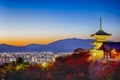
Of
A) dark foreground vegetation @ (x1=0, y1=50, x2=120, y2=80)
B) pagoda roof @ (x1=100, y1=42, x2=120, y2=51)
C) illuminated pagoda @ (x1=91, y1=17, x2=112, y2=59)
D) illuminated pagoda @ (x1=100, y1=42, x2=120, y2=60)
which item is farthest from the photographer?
illuminated pagoda @ (x1=91, y1=17, x2=112, y2=59)

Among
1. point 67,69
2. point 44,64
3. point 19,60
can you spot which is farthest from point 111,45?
point 19,60

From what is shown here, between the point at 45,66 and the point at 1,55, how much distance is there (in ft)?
4.58

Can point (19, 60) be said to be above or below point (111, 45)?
below

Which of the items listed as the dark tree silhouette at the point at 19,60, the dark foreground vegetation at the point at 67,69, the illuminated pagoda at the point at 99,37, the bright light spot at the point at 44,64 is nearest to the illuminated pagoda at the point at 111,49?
the dark foreground vegetation at the point at 67,69

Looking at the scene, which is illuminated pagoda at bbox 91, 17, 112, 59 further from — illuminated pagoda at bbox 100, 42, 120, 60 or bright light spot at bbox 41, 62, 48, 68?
bright light spot at bbox 41, 62, 48, 68

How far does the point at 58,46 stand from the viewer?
33.4 ft

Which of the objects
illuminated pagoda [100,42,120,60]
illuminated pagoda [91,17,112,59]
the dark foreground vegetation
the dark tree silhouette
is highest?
illuminated pagoda [91,17,112,59]

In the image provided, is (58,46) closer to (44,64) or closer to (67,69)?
(44,64)

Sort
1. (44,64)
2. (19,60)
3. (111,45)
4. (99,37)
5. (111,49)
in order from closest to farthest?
(111,49)
(111,45)
(44,64)
(99,37)
(19,60)

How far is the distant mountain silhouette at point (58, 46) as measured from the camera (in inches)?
383

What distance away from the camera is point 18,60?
420 inches

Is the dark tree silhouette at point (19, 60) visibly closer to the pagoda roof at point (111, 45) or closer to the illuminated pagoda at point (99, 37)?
the illuminated pagoda at point (99, 37)

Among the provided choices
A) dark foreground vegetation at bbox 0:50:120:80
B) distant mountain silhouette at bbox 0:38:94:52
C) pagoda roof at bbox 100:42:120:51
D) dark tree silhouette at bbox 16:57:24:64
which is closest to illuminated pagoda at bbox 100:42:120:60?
pagoda roof at bbox 100:42:120:51

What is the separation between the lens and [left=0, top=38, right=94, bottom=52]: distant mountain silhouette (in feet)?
31.9
